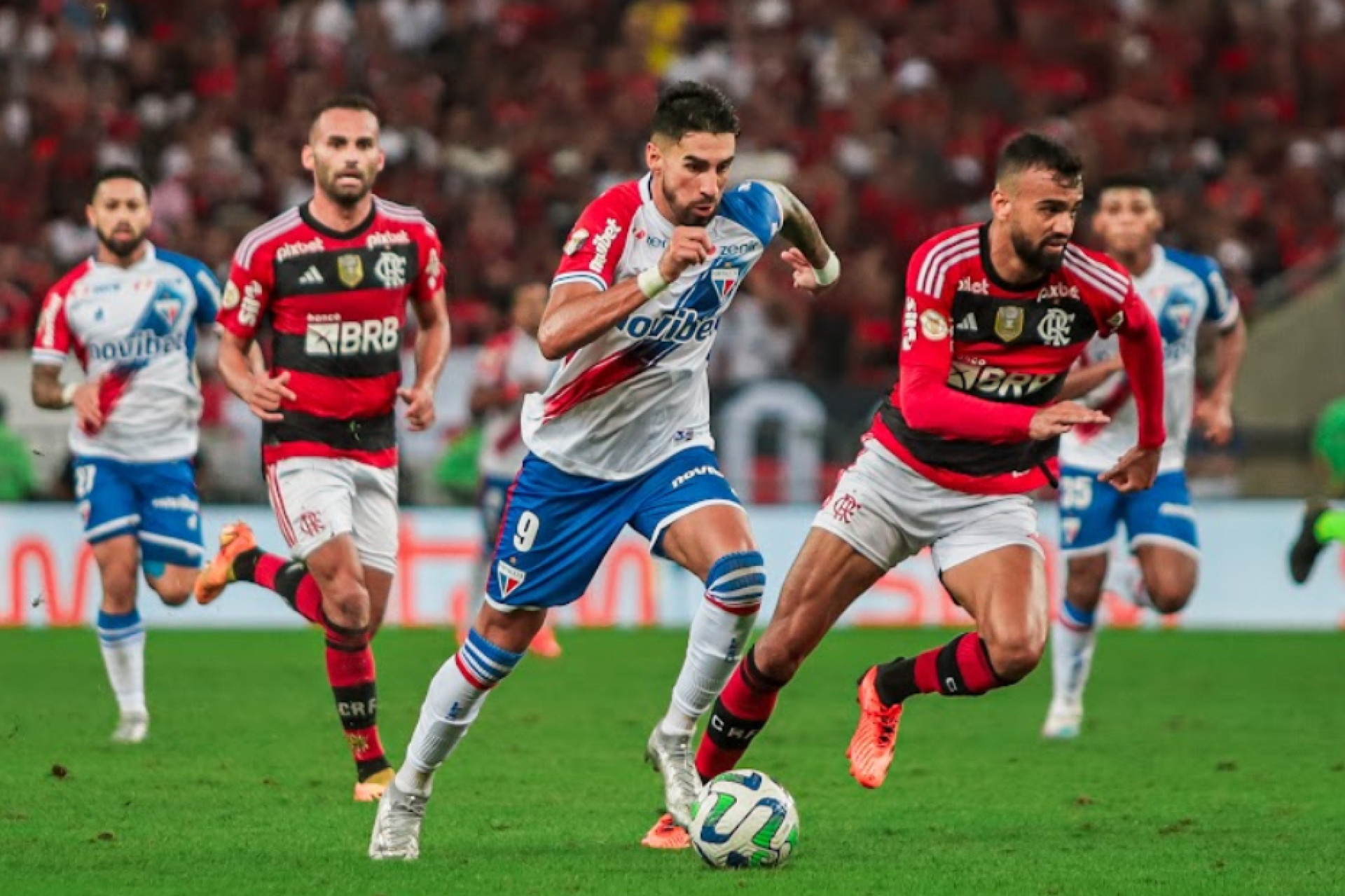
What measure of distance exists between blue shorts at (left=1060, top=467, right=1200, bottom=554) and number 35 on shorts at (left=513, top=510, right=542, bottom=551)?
15.1 feet

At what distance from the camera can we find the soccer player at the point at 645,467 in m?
7.51

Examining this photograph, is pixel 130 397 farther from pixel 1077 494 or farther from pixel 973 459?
pixel 973 459

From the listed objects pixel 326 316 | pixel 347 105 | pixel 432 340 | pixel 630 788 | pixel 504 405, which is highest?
pixel 347 105

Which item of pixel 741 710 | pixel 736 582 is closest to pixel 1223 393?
pixel 741 710

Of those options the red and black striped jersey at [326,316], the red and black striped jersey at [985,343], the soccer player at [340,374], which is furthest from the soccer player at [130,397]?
the red and black striped jersey at [985,343]

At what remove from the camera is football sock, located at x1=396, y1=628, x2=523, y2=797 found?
761 centimetres

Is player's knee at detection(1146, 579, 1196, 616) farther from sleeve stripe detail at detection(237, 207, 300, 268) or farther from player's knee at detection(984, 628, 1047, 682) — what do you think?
sleeve stripe detail at detection(237, 207, 300, 268)

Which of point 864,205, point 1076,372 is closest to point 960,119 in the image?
point 864,205

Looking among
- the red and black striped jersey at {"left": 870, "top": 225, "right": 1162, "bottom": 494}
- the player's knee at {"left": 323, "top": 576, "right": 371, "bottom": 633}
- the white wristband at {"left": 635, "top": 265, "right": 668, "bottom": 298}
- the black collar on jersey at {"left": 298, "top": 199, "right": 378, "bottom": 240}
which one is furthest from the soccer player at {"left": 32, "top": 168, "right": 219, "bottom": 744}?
the white wristband at {"left": 635, "top": 265, "right": 668, "bottom": 298}

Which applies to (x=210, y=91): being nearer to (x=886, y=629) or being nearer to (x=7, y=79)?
(x=7, y=79)

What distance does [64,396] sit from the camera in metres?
11.5

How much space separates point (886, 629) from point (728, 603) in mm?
11260

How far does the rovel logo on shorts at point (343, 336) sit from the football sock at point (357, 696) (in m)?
1.17

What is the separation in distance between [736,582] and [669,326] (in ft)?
3.00
